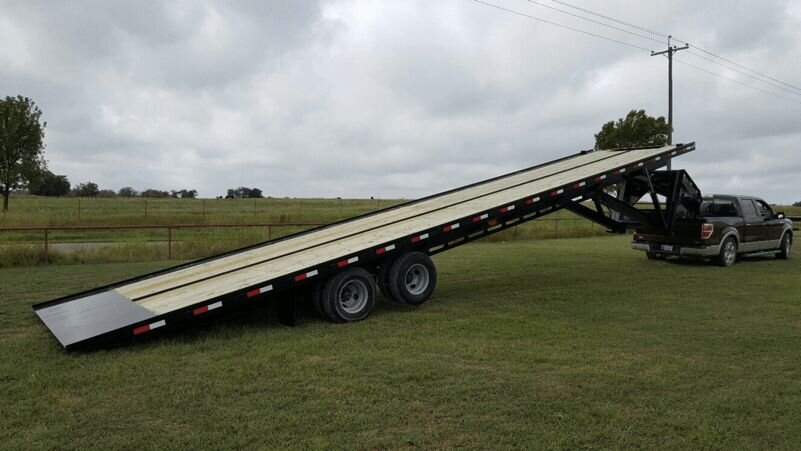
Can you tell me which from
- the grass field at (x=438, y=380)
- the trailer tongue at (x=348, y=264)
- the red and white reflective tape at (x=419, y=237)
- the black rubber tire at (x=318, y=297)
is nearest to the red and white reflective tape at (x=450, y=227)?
the trailer tongue at (x=348, y=264)

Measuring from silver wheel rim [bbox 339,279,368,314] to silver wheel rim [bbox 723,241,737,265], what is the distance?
9893 millimetres

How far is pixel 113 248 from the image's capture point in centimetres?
1697

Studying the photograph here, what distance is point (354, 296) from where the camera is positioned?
26.8 ft

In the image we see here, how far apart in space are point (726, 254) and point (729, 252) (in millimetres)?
168

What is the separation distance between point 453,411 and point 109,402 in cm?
284

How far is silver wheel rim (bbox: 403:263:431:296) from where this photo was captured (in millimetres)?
8945

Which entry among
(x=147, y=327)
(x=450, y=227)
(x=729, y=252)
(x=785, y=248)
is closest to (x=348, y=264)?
(x=450, y=227)

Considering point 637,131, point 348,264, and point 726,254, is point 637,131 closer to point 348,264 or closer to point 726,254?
point 726,254

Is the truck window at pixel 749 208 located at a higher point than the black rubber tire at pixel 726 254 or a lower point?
higher

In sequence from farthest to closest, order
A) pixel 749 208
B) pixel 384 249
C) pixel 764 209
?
pixel 764 209
pixel 749 208
pixel 384 249

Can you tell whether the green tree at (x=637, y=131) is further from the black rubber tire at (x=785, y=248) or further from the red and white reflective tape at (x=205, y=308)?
the red and white reflective tape at (x=205, y=308)

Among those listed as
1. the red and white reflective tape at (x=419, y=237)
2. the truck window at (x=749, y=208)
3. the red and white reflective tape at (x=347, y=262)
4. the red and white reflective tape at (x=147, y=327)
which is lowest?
the red and white reflective tape at (x=147, y=327)

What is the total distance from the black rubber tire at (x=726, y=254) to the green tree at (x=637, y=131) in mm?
29102

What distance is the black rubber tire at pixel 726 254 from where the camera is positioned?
45.2 ft
